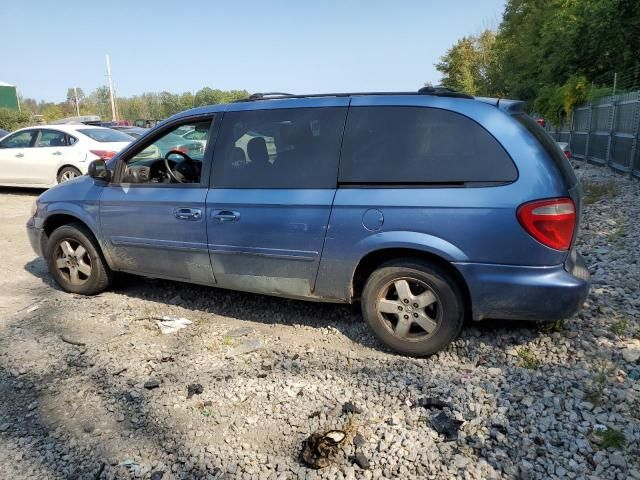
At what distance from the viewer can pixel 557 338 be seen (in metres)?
3.64

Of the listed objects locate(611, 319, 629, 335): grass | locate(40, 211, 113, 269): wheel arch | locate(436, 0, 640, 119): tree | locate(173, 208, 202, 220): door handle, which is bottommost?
locate(611, 319, 629, 335): grass

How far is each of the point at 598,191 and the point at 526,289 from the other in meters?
Answer: 7.90

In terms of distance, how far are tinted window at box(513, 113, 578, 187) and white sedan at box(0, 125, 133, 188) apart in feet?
30.3

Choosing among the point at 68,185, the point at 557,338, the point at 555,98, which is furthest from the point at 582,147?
the point at 68,185

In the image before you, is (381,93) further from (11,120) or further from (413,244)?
(11,120)

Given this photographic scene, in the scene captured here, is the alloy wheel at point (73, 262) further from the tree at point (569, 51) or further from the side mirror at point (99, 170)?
the tree at point (569, 51)

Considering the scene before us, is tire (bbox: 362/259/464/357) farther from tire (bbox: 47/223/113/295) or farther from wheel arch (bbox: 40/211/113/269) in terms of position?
tire (bbox: 47/223/113/295)

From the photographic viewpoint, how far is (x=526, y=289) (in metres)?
3.18

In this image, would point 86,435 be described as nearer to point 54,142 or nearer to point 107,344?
point 107,344

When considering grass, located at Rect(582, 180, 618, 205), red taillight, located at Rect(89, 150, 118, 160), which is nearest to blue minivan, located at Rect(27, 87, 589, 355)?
grass, located at Rect(582, 180, 618, 205)

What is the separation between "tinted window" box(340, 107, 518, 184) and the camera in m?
3.20

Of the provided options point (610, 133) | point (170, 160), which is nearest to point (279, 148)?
point (170, 160)

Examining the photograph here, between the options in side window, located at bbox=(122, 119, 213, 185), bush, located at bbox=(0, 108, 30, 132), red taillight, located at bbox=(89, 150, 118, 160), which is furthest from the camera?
bush, located at bbox=(0, 108, 30, 132)

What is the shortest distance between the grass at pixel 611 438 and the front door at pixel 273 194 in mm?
2024
